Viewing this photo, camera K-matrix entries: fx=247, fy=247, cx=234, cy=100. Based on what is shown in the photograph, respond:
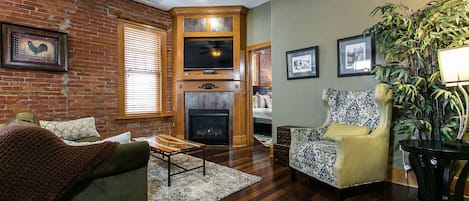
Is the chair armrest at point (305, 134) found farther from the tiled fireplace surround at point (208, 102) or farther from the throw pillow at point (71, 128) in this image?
the throw pillow at point (71, 128)

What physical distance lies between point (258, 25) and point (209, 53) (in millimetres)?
1106

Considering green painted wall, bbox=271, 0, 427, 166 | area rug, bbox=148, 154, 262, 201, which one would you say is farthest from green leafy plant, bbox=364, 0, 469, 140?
area rug, bbox=148, 154, 262, 201

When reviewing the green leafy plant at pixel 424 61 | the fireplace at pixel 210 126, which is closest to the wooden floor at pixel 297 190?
the green leafy plant at pixel 424 61

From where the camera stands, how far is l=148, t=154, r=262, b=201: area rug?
237 cm

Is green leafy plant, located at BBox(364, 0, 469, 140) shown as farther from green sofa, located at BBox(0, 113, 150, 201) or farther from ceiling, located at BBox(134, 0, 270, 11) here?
ceiling, located at BBox(134, 0, 270, 11)

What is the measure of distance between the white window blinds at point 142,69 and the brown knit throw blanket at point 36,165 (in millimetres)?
3340

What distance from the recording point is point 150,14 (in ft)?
15.9

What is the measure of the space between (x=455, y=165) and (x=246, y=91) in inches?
132

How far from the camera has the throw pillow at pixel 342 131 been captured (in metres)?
2.60

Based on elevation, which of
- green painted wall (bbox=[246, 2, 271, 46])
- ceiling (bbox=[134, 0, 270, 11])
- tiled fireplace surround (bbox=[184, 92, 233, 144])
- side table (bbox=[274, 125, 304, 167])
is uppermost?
ceiling (bbox=[134, 0, 270, 11])

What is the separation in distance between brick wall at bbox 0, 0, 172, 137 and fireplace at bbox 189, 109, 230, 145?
882 mm

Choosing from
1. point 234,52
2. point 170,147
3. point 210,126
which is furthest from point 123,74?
point 170,147

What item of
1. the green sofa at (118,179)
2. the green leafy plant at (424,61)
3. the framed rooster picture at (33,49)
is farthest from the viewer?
the framed rooster picture at (33,49)

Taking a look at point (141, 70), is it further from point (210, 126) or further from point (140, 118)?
point (210, 126)
